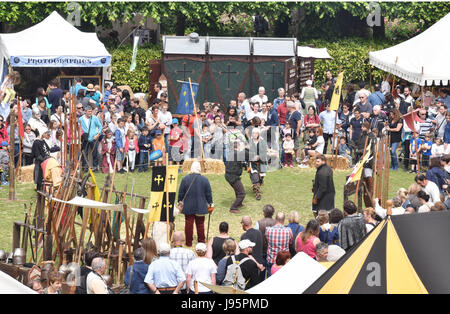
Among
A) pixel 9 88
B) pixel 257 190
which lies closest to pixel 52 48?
pixel 9 88

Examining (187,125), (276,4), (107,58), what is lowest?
(187,125)

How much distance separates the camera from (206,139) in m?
21.9

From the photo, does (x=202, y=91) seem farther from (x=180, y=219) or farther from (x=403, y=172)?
(x=180, y=219)

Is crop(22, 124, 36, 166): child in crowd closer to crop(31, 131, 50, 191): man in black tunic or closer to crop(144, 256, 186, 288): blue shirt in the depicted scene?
crop(31, 131, 50, 191): man in black tunic

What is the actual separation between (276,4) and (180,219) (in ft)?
53.3

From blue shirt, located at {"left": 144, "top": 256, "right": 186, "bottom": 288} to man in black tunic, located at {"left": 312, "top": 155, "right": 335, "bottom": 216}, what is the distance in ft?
16.9

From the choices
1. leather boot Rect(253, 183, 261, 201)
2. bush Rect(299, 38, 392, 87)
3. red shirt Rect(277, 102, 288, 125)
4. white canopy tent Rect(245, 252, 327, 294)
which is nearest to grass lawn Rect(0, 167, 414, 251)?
leather boot Rect(253, 183, 261, 201)

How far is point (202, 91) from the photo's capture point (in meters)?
27.5

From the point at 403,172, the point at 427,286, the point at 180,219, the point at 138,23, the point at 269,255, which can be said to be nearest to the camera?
the point at 427,286

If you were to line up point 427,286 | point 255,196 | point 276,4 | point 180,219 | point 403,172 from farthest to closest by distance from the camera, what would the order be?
point 276,4 → point 403,172 → point 255,196 → point 180,219 → point 427,286

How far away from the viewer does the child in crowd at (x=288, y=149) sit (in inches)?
869

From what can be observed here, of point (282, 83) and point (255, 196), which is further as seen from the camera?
point (282, 83)

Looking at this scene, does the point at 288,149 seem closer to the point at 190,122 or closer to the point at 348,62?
the point at 190,122

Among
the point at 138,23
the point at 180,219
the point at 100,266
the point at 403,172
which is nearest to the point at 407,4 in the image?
the point at 138,23
